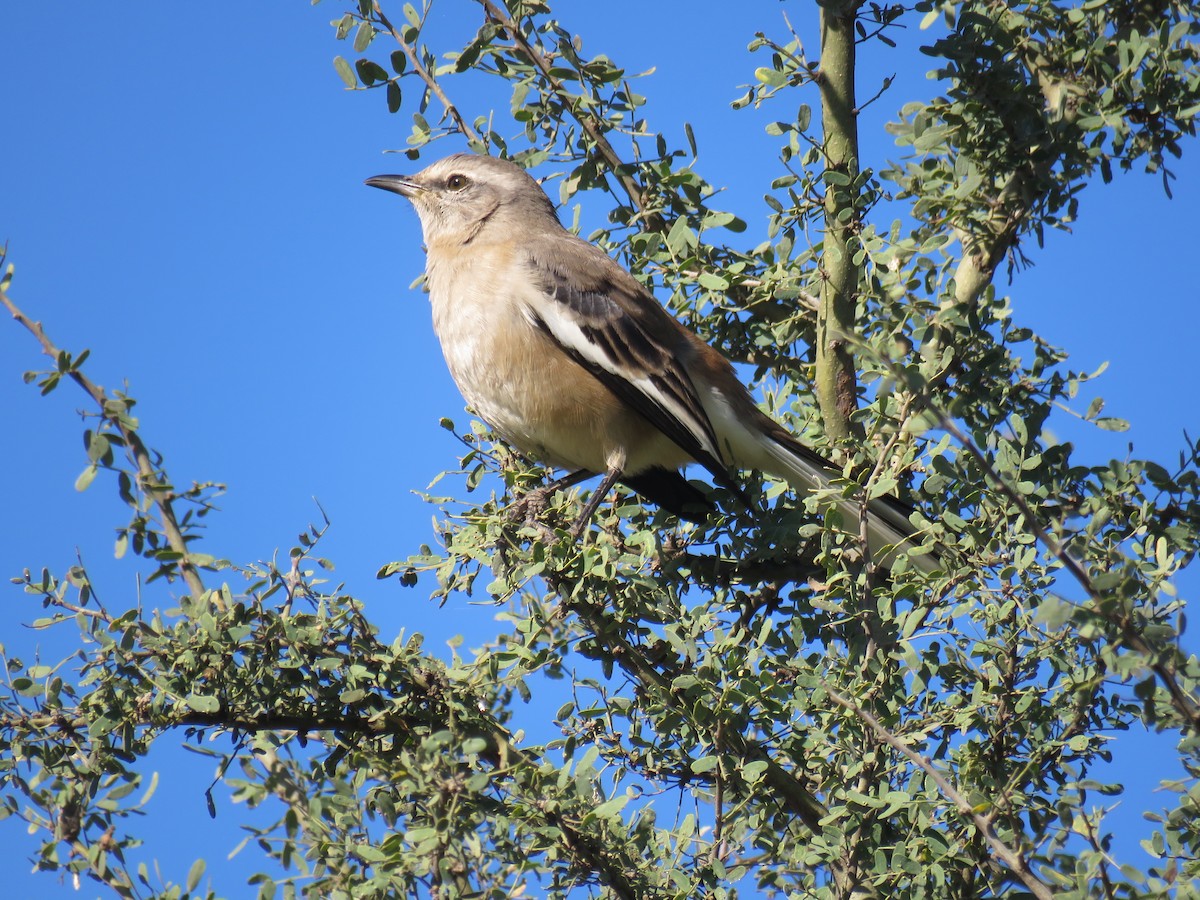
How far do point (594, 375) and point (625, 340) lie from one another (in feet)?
0.59

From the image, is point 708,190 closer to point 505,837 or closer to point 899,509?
point 899,509

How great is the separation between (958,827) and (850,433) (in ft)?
4.18

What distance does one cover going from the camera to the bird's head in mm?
5113

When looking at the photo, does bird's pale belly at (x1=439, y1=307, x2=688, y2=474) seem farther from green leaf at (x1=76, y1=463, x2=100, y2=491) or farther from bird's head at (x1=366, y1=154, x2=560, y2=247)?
green leaf at (x1=76, y1=463, x2=100, y2=491)

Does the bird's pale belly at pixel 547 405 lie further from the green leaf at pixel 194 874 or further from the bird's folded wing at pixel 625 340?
the green leaf at pixel 194 874

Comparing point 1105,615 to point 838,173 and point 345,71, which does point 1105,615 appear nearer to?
point 838,173

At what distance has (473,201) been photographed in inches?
208

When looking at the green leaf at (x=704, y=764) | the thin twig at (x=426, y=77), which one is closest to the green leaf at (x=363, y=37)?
the thin twig at (x=426, y=77)

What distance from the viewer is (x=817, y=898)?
8.61ft

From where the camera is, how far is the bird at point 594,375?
14.4 feet

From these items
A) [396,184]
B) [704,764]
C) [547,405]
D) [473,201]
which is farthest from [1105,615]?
[396,184]

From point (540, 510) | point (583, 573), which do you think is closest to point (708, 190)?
point (540, 510)

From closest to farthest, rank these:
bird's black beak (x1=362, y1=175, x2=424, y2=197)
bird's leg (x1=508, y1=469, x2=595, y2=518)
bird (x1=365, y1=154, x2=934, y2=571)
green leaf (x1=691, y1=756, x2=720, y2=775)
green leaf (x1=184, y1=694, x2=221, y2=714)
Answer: green leaf (x1=184, y1=694, x2=221, y2=714), green leaf (x1=691, y1=756, x2=720, y2=775), bird's leg (x1=508, y1=469, x2=595, y2=518), bird (x1=365, y1=154, x2=934, y2=571), bird's black beak (x1=362, y1=175, x2=424, y2=197)

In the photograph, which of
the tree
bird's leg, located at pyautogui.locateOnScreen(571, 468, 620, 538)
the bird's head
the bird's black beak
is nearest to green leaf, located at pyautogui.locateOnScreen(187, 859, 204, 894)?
the tree
